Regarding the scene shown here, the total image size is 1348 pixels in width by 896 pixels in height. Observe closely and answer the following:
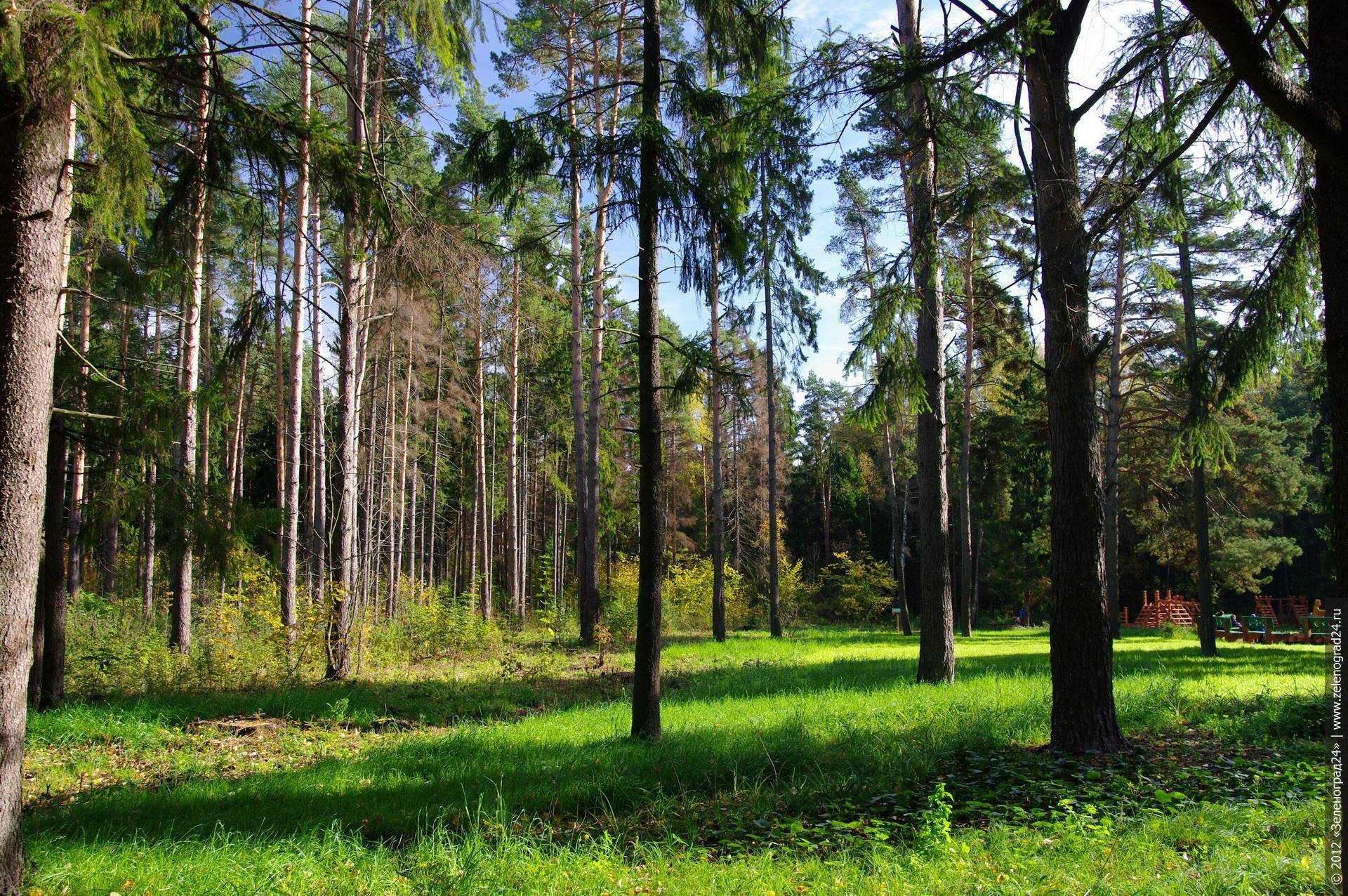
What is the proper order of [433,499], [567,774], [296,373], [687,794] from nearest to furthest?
1. [687,794]
2. [567,774]
3. [296,373]
4. [433,499]

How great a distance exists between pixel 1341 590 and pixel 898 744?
3781 millimetres

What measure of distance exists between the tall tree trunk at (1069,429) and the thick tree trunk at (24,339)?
6.65 meters

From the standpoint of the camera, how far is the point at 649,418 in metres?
6.74

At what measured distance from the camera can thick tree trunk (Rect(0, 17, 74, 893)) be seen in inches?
133

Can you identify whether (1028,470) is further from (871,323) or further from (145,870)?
(145,870)

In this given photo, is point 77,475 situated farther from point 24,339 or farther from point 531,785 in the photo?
point 531,785

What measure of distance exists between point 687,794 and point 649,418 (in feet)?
10.2

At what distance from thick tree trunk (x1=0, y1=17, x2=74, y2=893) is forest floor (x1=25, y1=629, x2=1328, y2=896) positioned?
2.49 ft

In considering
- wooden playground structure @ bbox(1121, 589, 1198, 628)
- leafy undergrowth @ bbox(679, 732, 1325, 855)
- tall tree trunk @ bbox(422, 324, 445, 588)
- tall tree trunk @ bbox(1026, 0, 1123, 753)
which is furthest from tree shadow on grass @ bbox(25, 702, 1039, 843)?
wooden playground structure @ bbox(1121, 589, 1198, 628)

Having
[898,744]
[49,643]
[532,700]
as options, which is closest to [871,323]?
[898,744]

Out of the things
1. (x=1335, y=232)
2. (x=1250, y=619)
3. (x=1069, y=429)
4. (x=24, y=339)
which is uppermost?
(x=1335, y=232)

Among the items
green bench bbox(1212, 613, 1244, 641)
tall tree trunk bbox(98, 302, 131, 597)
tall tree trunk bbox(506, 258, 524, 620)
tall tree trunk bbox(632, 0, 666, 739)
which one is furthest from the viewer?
tall tree trunk bbox(506, 258, 524, 620)

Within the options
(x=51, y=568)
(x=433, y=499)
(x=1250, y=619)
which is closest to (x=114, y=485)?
(x=51, y=568)

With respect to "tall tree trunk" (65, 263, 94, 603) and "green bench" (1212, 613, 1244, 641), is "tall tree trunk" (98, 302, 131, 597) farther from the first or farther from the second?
"green bench" (1212, 613, 1244, 641)
